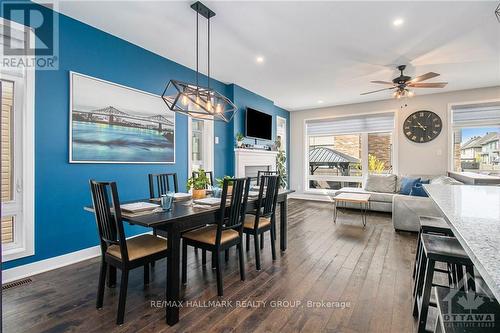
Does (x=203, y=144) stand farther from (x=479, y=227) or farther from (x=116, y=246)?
(x=479, y=227)

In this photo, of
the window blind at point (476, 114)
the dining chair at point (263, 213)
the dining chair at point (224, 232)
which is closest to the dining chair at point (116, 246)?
the dining chair at point (224, 232)

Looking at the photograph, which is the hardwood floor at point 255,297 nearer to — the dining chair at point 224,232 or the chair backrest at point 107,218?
the dining chair at point 224,232

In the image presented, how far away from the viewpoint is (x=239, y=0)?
2523 mm

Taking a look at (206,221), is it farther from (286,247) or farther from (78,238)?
(78,238)

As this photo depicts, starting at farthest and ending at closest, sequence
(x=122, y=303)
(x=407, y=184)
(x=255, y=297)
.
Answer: (x=407, y=184), (x=255, y=297), (x=122, y=303)

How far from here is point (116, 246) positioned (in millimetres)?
2018

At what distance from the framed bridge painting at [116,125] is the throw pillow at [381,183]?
461 centimetres

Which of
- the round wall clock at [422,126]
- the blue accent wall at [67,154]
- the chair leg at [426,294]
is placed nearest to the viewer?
the chair leg at [426,294]

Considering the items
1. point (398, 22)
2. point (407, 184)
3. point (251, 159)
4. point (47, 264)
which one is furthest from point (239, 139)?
point (407, 184)

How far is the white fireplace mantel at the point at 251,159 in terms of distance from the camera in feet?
17.0

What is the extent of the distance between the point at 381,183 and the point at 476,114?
2.45 m

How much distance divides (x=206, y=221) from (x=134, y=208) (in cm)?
60

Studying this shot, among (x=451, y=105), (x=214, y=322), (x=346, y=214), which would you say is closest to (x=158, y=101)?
(x=214, y=322)

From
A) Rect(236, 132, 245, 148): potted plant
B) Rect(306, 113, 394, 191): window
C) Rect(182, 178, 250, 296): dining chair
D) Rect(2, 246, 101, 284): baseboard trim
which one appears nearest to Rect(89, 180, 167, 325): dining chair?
Rect(182, 178, 250, 296): dining chair
